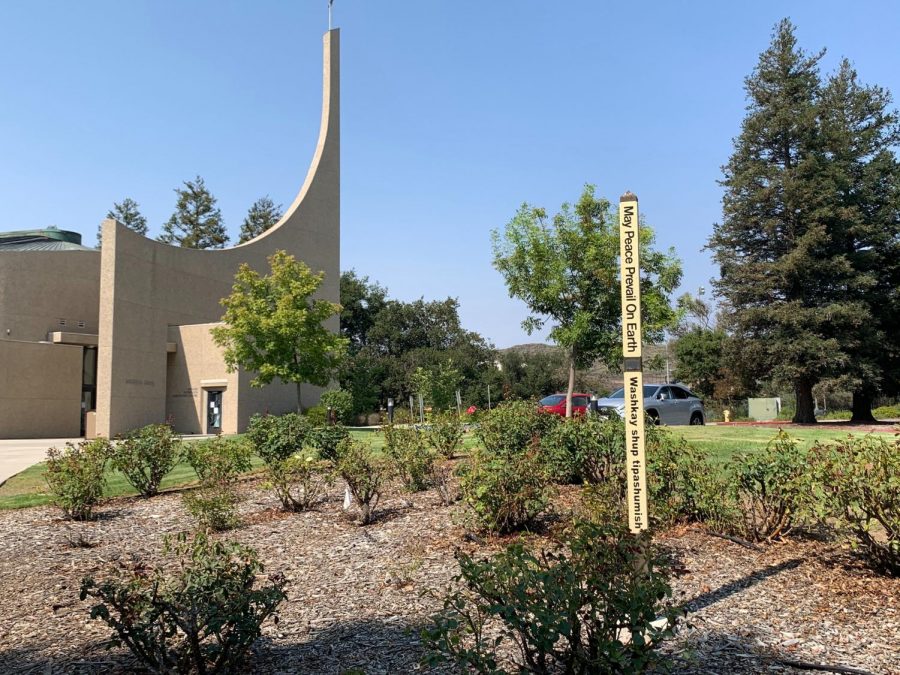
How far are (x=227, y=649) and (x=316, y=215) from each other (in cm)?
3373

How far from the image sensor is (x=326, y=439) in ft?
32.4

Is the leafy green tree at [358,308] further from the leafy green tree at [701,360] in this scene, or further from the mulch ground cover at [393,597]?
Result: the mulch ground cover at [393,597]

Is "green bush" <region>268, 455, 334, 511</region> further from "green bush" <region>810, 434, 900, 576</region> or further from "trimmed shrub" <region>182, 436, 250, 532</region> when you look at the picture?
"green bush" <region>810, 434, 900, 576</region>

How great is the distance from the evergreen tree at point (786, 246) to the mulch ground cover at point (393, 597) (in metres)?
24.3

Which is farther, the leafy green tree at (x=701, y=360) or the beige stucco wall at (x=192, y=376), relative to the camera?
the leafy green tree at (x=701, y=360)

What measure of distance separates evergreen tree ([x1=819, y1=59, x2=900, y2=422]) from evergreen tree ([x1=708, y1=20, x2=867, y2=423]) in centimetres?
49

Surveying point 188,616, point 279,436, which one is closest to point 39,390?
point 279,436

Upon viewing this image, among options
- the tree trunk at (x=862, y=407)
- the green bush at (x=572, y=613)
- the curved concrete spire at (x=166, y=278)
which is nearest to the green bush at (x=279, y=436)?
the green bush at (x=572, y=613)

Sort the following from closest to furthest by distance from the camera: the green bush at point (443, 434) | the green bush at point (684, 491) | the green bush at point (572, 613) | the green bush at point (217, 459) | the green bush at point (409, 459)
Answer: the green bush at point (572, 613) → the green bush at point (684, 491) → the green bush at point (409, 459) → the green bush at point (217, 459) → the green bush at point (443, 434)

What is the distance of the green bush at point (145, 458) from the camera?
9.48 metres

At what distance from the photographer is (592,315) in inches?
631

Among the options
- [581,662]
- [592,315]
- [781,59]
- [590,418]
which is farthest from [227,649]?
[781,59]

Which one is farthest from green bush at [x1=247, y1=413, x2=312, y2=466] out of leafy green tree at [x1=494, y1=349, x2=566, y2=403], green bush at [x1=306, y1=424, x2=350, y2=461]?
leafy green tree at [x1=494, y1=349, x2=566, y2=403]

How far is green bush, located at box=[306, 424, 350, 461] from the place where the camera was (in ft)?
31.9
